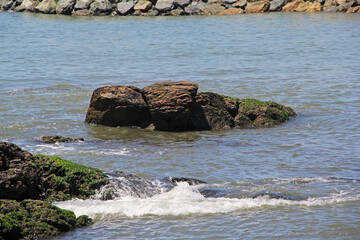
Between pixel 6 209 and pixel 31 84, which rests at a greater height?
pixel 6 209

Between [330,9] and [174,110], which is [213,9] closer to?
[330,9]

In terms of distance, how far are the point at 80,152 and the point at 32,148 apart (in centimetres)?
104

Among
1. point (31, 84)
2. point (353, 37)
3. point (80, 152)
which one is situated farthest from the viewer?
point (353, 37)

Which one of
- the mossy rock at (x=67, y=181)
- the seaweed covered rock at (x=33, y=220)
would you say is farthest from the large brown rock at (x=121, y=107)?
the seaweed covered rock at (x=33, y=220)

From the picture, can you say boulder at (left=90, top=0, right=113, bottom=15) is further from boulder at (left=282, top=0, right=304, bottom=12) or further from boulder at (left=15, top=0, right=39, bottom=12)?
boulder at (left=282, top=0, right=304, bottom=12)

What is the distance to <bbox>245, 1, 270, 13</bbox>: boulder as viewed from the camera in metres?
46.1

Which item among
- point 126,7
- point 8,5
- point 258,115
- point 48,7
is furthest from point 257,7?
point 258,115

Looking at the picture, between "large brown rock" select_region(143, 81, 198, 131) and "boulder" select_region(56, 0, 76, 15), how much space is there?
3948cm

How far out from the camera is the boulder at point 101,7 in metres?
47.8

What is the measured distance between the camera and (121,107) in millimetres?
12070

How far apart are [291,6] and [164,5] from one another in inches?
463

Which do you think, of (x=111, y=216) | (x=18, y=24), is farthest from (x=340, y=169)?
(x=18, y=24)

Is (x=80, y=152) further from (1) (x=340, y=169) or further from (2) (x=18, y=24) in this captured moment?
(2) (x=18, y=24)

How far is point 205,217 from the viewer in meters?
6.56
